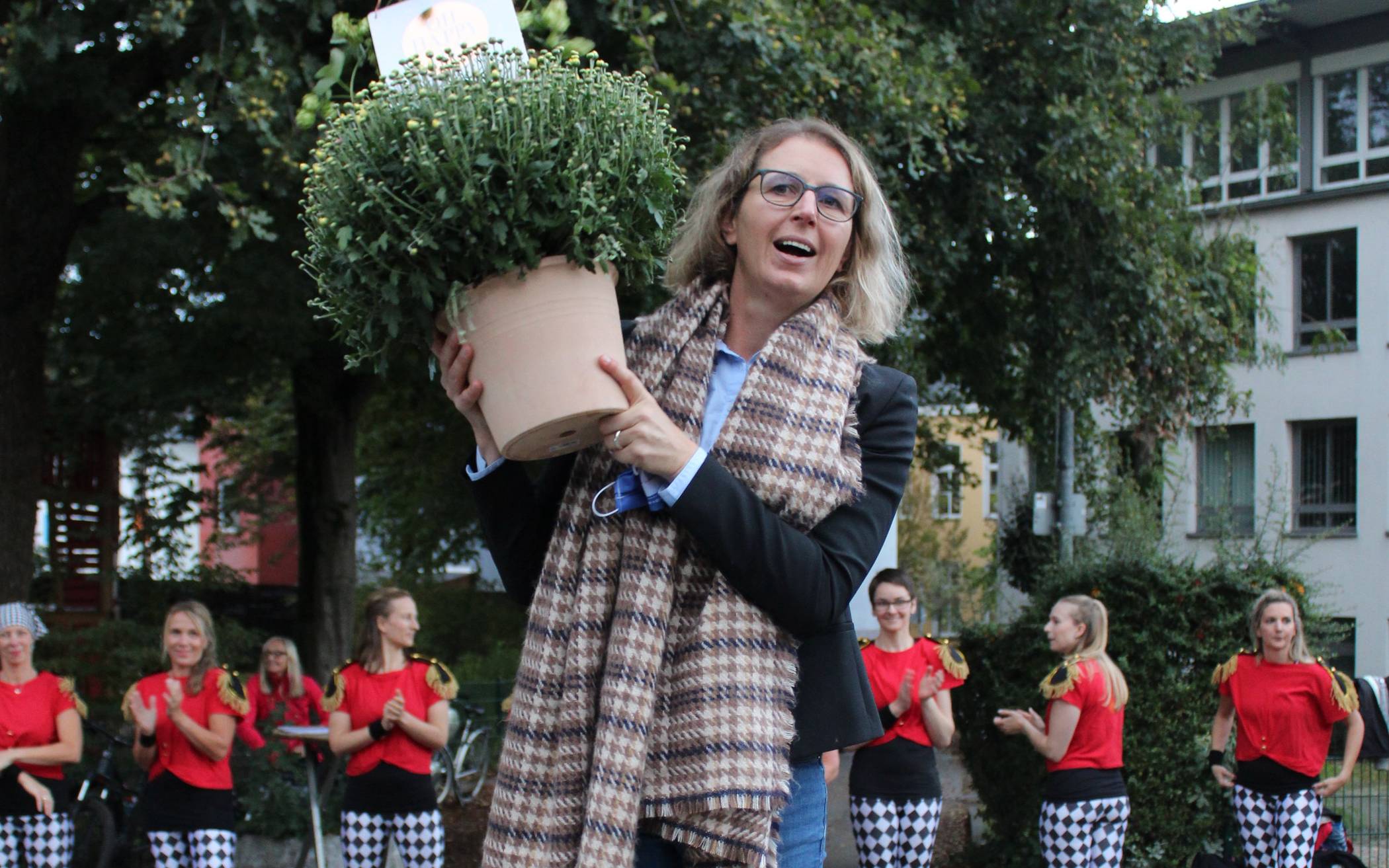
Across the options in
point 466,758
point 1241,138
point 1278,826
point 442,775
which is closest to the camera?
point 1278,826

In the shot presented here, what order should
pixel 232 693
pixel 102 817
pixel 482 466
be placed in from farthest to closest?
pixel 102 817 < pixel 232 693 < pixel 482 466

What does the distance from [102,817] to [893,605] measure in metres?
4.65

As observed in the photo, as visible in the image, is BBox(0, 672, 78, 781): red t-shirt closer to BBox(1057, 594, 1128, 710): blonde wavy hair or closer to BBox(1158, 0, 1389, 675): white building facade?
BBox(1057, 594, 1128, 710): blonde wavy hair

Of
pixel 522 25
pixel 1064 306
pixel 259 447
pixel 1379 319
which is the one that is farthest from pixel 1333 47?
pixel 522 25

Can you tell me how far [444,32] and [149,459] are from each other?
13868mm

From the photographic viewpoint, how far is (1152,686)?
8.02 m

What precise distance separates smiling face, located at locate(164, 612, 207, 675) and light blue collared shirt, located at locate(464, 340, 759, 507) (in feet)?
18.0

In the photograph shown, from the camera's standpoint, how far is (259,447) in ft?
66.5

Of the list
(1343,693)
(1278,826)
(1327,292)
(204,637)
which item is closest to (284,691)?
(204,637)

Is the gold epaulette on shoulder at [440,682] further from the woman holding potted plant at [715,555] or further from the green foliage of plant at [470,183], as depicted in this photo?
the green foliage of plant at [470,183]

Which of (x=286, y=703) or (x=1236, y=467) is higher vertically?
(x=1236, y=467)

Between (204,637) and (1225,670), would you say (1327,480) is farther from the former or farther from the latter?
(204,637)

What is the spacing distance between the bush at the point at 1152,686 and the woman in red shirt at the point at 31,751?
205 inches

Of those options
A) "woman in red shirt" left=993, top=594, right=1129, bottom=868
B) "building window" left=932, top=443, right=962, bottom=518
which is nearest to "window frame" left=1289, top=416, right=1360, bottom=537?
"building window" left=932, top=443, right=962, bottom=518
